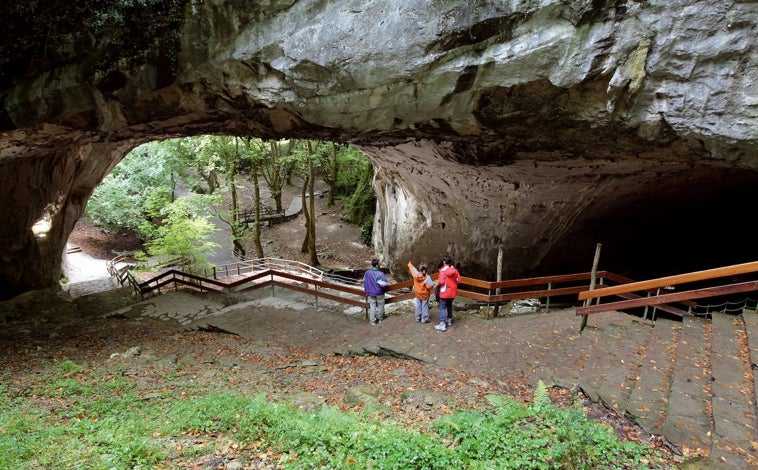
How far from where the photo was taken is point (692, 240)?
1391 cm

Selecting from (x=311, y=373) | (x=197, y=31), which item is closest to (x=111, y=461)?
(x=311, y=373)

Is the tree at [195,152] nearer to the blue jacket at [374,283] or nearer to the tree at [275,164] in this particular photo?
the tree at [275,164]

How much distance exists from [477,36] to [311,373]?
6.14 metres

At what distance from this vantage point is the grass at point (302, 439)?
373 centimetres

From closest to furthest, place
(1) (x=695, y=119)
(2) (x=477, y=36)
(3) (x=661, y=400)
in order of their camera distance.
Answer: (3) (x=661, y=400) → (1) (x=695, y=119) → (2) (x=477, y=36)

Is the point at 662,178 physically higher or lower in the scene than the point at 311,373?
higher

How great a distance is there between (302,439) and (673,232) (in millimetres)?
13707

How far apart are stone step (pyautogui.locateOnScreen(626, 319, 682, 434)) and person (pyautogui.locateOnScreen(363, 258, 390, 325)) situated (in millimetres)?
4838

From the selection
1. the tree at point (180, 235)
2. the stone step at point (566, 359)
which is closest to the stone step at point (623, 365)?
the stone step at point (566, 359)

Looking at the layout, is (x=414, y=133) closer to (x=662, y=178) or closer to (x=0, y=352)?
(x=662, y=178)

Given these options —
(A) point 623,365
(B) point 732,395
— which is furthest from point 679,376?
(A) point 623,365

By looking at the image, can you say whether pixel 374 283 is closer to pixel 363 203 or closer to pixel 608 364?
pixel 608 364

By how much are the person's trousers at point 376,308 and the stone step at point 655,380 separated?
4952 millimetres

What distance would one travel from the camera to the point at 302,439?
13.8 feet
